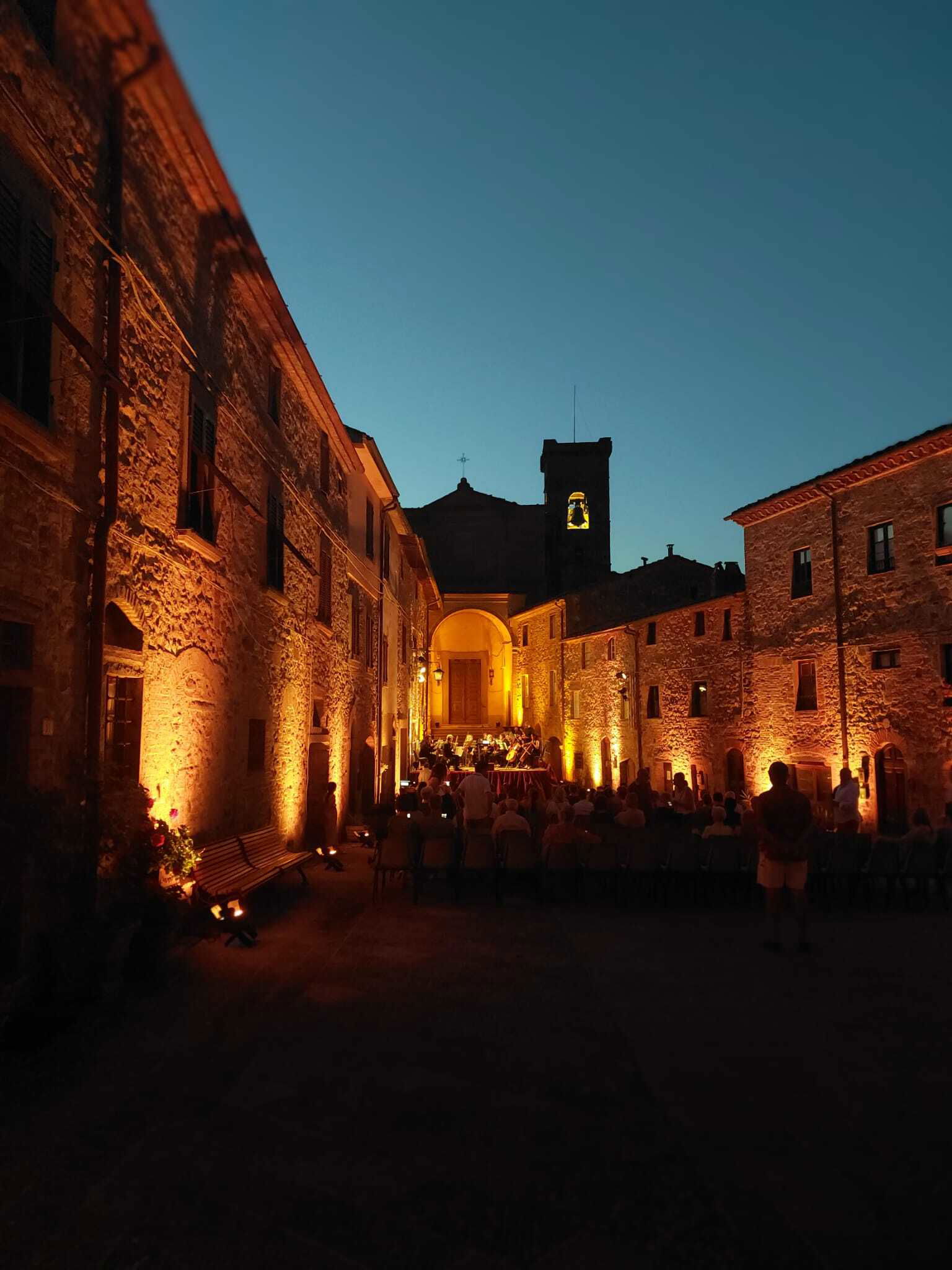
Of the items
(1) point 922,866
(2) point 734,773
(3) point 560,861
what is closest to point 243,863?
(3) point 560,861

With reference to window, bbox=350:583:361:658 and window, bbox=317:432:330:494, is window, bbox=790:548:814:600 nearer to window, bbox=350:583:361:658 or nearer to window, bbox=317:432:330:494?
window, bbox=350:583:361:658

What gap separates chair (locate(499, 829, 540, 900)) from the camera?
11297 mm

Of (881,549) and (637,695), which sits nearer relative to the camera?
(881,549)

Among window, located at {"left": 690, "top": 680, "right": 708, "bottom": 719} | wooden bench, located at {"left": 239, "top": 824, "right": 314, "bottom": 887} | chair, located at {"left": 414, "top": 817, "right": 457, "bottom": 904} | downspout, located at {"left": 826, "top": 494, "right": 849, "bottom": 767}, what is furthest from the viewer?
window, located at {"left": 690, "top": 680, "right": 708, "bottom": 719}

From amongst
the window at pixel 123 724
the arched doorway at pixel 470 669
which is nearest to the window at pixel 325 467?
the window at pixel 123 724

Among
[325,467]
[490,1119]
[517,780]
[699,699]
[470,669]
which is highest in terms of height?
[325,467]

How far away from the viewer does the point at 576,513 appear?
178 feet

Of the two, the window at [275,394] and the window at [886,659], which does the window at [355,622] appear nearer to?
the window at [275,394]

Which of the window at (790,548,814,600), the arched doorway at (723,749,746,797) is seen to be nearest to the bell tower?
the arched doorway at (723,749,746,797)

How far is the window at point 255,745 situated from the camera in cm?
1178

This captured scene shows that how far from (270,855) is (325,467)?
8212 mm

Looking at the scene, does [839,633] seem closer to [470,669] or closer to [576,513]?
[470,669]

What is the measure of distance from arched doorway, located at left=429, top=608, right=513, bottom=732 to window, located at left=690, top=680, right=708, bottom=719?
19409 mm

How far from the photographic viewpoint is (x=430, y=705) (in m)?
45.4
